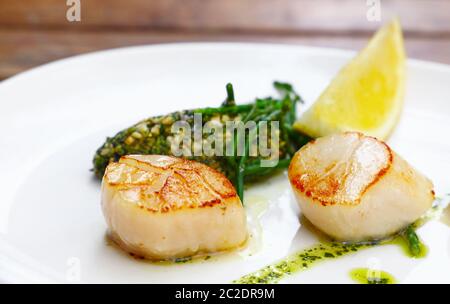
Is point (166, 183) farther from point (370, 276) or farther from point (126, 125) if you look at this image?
point (126, 125)

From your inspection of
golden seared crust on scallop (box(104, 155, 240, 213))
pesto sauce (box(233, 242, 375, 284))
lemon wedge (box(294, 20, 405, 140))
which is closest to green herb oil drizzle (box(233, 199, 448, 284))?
pesto sauce (box(233, 242, 375, 284))

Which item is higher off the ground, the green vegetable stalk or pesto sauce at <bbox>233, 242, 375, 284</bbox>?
the green vegetable stalk

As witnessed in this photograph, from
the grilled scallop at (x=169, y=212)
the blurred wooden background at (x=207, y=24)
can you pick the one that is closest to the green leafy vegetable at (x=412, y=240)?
the grilled scallop at (x=169, y=212)

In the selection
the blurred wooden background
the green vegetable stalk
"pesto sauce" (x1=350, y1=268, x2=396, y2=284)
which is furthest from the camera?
the blurred wooden background

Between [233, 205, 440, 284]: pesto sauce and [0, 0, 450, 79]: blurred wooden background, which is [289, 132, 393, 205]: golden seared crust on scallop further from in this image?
[0, 0, 450, 79]: blurred wooden background

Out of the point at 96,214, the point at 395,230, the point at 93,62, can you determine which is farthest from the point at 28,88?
the point at 395,230

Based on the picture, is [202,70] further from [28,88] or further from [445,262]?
[445,262]

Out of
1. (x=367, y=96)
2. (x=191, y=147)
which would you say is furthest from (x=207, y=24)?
(x=191, y=147)

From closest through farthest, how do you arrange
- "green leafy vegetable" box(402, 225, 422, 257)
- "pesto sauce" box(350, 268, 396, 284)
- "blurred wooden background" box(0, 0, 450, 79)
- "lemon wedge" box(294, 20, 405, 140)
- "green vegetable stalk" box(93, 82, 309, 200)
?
"pesto sauce" box(350, 268, 396, 284) → "green leafy vegetable" box(402, 225, 422, 257) → "green vegetable stalk" box(93, 82, 309, 200) → "lemon wedge" box(294, 20, 405, 140) → "blurred wooden background" box(0, 0, 450, 79)
